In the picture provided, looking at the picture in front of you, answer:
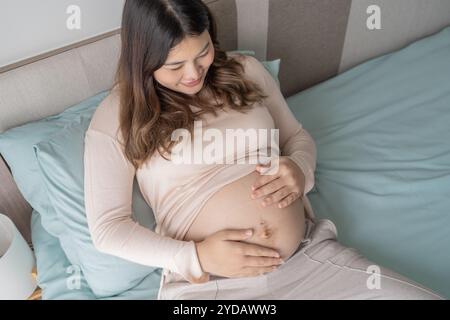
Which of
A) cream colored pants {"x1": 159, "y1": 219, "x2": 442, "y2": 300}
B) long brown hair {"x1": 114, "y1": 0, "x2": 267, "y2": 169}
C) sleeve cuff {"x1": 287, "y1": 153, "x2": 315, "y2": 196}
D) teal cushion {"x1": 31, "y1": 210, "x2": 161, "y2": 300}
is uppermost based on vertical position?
long brown hair {"x1": 114, "y1": 0, "x2": 267, "y2": 169}

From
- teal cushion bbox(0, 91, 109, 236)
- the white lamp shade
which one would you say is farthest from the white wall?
the white lamp shade

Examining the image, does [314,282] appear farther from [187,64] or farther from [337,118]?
[337,118]

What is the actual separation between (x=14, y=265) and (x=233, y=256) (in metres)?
0.61

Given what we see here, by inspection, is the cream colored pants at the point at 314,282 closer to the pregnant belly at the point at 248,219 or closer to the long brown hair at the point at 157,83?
the pregnant belly at the point at 248,219

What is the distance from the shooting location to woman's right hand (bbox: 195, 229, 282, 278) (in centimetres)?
90

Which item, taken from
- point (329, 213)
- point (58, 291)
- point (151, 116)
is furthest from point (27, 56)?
point (329, 213)

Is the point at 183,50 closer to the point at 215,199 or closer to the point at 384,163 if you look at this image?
the point at 215,199

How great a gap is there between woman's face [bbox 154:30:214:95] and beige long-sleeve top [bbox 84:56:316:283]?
4.8 inches

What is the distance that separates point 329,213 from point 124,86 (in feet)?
2.26

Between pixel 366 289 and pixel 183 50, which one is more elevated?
pixel 183 50

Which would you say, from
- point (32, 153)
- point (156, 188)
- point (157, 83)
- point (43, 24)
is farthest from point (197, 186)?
point (43, 24)

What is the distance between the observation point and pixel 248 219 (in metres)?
0.95

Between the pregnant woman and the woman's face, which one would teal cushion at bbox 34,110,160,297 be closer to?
the pregnant woman

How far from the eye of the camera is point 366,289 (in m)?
0.88
